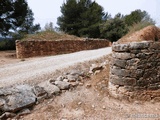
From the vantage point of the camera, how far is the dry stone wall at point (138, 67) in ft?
12.7

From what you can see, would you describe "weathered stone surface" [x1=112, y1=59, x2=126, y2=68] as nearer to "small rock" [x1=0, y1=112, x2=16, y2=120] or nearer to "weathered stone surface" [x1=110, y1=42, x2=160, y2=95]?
"weathered stone surface" [x1=110, y1=42, x2=160, y2=95]

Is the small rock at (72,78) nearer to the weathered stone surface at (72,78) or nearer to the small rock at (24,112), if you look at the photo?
the weathered stone surface at (72,78)

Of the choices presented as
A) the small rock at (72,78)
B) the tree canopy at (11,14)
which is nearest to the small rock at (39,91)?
the small rock at (72,78)

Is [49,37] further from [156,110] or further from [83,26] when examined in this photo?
A: [83,26]

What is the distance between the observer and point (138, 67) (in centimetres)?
390

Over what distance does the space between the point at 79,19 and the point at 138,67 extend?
20.0m

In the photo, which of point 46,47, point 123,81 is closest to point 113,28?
point 46,47

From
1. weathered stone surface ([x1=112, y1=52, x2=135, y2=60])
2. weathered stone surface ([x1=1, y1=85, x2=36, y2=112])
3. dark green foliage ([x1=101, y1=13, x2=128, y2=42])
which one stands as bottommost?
weathered stone surface ([x1=1, y1=85, x2=36, y2=112])

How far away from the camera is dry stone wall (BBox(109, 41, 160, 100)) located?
3883mm

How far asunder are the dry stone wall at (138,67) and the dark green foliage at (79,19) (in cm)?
1874

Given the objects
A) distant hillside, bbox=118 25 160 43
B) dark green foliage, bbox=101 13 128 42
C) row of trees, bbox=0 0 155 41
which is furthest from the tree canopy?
distant hillside, bbox=118 25 160 43

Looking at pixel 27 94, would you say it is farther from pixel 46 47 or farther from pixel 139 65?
pixel 46 47

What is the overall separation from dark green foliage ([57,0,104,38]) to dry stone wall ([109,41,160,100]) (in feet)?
61.5

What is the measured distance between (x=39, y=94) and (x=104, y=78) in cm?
167
